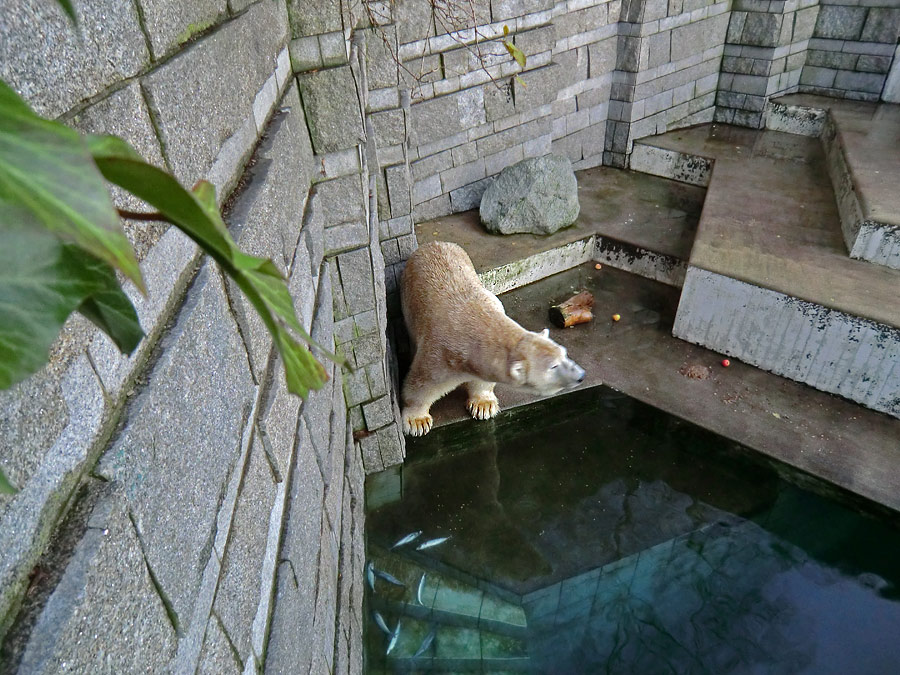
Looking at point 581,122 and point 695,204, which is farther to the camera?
point 581,122

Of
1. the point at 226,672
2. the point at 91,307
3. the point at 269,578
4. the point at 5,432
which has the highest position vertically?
the point at 91,307

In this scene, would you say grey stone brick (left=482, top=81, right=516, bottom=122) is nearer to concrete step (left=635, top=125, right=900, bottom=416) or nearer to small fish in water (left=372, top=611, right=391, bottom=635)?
concrete step (left=635, top=125, right=900, bottom=416)

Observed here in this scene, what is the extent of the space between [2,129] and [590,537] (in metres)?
3.38

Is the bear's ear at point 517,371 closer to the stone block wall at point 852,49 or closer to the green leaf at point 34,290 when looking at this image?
the green leaf at point 34,290

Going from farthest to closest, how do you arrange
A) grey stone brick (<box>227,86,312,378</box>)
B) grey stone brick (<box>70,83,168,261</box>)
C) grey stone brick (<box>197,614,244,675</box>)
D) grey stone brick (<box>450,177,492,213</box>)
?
grey stone brick (<box>450,177,492,213</box>) → grey stone brick (<box>227,86,312,378</box>) → grey stone brick (<box>197,614,244,675</box>) → grey stone brick (<box>70,83,168,261</box>)

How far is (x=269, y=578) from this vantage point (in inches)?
54.6

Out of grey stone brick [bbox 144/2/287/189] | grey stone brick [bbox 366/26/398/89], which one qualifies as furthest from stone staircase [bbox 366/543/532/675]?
grey stone brick [bbox 366/26/398/89]

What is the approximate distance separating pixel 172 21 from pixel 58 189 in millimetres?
1088

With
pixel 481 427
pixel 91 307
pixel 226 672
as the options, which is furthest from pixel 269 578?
pixel 481 427

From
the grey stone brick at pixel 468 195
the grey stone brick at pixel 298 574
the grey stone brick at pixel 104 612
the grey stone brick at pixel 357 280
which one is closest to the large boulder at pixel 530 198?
the grey stone brick at pixel 468 195

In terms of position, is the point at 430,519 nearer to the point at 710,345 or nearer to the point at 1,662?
the point at 710,345

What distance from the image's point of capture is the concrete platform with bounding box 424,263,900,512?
346cm

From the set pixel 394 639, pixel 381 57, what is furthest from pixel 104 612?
pixel 381 57

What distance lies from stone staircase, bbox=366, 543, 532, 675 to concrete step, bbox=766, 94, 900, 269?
11.5ft
